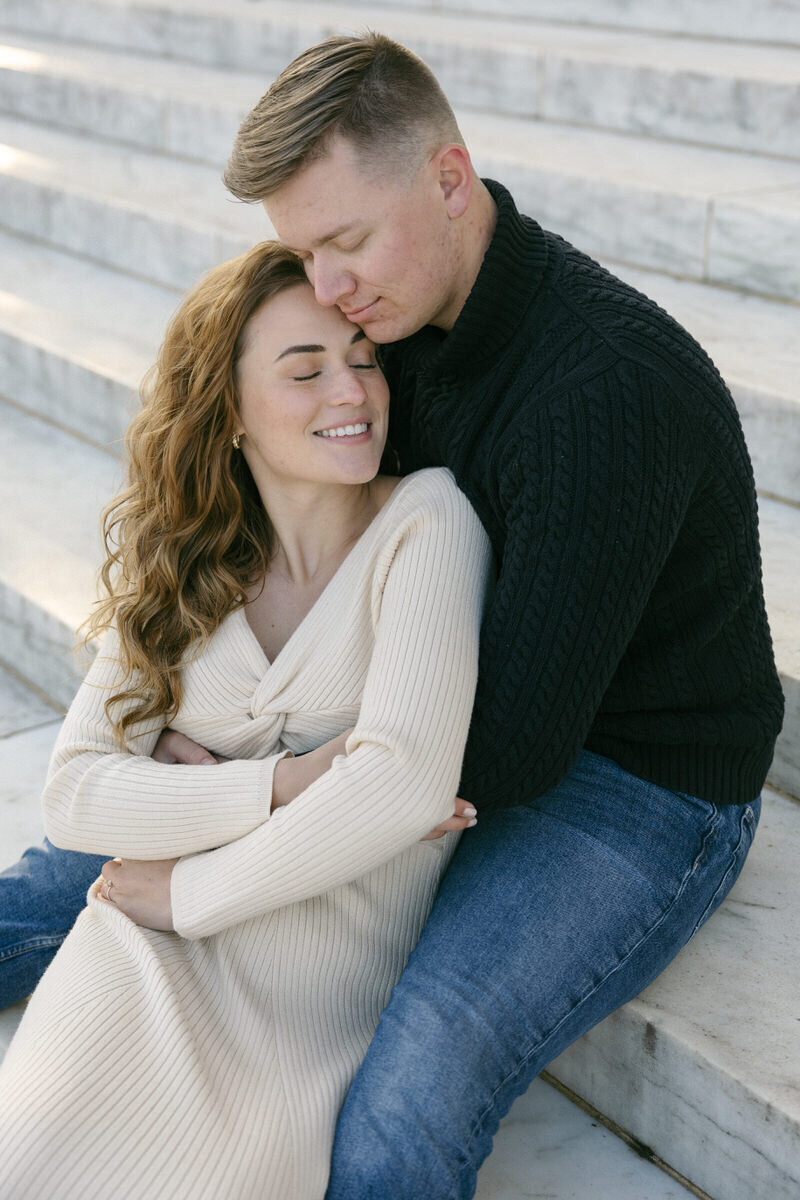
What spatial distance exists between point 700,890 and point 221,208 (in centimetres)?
278

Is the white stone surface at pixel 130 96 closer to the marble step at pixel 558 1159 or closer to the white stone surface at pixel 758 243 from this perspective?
the white stone surface at pixel 758 243

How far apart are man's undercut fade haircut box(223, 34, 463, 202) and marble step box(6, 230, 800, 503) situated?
1.09 metres

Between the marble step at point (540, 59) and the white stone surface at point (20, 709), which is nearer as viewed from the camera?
the white stone surface at point (20, 709)

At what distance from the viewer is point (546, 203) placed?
3322 millimetres

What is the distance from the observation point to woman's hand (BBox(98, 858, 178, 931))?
5.69 ft

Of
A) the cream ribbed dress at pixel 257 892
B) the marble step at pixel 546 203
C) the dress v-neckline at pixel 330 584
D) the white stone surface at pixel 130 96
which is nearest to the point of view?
the cream ribbed dress at pixel 257 892

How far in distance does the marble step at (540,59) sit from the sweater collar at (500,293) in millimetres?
1915

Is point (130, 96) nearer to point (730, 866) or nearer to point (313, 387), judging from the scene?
point (313, 387)

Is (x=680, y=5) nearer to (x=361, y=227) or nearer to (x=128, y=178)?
(x=128, y=178)

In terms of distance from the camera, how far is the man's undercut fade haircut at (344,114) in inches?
63.0

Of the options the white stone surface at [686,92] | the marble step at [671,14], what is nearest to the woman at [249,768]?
the white stone surface at [686,92]

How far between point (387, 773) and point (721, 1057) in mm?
538

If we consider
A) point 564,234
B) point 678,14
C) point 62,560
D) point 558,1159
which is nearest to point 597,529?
point 558,1159

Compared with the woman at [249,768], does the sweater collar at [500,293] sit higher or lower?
higher
